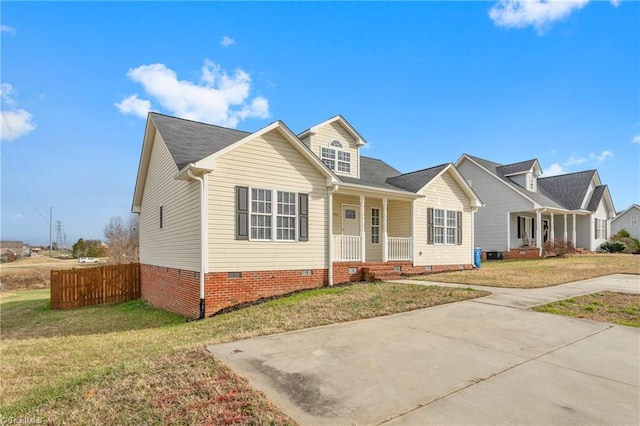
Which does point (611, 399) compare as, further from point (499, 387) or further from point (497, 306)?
point (497, 306)

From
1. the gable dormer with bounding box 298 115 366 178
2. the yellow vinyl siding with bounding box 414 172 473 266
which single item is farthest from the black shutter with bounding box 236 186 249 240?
the yellow vinyl siding with bounding box 414 172 473 266

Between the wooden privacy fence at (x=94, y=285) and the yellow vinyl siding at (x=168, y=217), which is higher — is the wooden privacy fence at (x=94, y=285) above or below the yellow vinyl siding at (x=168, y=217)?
below

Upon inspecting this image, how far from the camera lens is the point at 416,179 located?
16438mm

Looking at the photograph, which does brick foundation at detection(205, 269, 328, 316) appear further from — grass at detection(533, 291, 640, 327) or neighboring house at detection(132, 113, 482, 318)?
grass at detection(533, 291, 640, 327)

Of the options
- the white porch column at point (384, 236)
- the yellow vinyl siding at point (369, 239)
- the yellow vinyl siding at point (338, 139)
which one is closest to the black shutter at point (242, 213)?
the yellow vinyl siding at point (338, 139)

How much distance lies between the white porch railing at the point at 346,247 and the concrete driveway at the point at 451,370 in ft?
19.4

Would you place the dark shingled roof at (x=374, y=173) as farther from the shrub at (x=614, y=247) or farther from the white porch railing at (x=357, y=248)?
the shrub at (x=614, y=247)

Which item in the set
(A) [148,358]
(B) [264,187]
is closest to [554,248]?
(B) [264,187]

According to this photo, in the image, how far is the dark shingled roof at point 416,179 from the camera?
15820 millimetres

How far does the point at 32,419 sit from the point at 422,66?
52.8 feet

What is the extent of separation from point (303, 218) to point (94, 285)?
1048cm

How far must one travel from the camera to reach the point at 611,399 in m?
3.54

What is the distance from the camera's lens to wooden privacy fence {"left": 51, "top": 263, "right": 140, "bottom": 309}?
47.9 ft

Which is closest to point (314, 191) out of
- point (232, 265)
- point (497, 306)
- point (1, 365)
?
point (232, 265)
